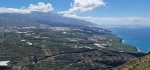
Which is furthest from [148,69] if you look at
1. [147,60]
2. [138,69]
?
[147,60]

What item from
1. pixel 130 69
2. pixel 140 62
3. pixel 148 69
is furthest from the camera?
pixel 140 62

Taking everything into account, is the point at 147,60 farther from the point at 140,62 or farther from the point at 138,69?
the point at 138,69

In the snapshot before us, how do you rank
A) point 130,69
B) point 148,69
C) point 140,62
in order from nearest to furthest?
point 148,69, point 130,69, point 140,62

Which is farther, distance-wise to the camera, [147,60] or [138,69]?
[147,60]

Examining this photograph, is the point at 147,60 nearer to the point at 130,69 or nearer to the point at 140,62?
the point at 140,62

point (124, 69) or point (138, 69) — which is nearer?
point (138, 69)

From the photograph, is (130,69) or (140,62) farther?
(140,62)

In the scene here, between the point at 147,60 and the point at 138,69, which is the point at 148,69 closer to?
the point at 138,69
